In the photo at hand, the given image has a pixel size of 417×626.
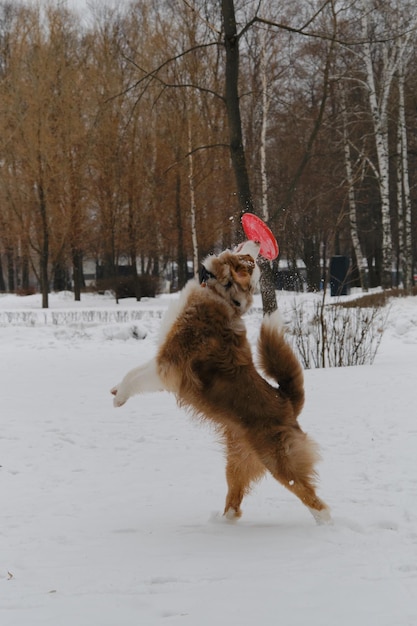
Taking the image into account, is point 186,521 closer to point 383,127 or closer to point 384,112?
point 384,112

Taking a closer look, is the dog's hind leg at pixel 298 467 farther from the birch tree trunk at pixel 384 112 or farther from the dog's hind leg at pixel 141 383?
the birch tree trunk at pixel 384 112

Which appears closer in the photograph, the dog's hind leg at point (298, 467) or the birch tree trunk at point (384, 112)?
the dog's hind leg at point (298, 467)

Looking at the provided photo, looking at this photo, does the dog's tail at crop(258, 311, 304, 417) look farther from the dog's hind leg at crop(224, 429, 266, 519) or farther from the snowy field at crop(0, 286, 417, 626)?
the snowy field at crop(0, 286, 417, 626)

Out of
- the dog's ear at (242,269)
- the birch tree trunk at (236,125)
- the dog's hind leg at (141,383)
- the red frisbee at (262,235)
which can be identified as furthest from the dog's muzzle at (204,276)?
the birch tree trunk at (236,125)

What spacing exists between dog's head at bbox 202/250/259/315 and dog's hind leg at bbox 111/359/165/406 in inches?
23.6

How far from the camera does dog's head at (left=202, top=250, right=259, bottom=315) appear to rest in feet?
13.0

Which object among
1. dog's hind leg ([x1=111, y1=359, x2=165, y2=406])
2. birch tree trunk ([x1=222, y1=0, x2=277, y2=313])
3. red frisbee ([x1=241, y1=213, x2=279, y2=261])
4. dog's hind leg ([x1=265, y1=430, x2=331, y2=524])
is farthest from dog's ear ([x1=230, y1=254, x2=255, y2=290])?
birch tree trunk ([x1=222, y1=0, x2=277, y2=313])

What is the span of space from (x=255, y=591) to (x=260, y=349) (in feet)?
5.11

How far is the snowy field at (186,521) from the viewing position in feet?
9.04

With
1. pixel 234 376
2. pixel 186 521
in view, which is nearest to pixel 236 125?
pixel 234 376

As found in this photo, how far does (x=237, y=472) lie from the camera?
13.6ft

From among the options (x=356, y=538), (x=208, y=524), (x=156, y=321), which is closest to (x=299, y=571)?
(x=356, y=538)

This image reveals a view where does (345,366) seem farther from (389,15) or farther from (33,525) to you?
(389,15)

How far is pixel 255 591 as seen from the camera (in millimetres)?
2898
